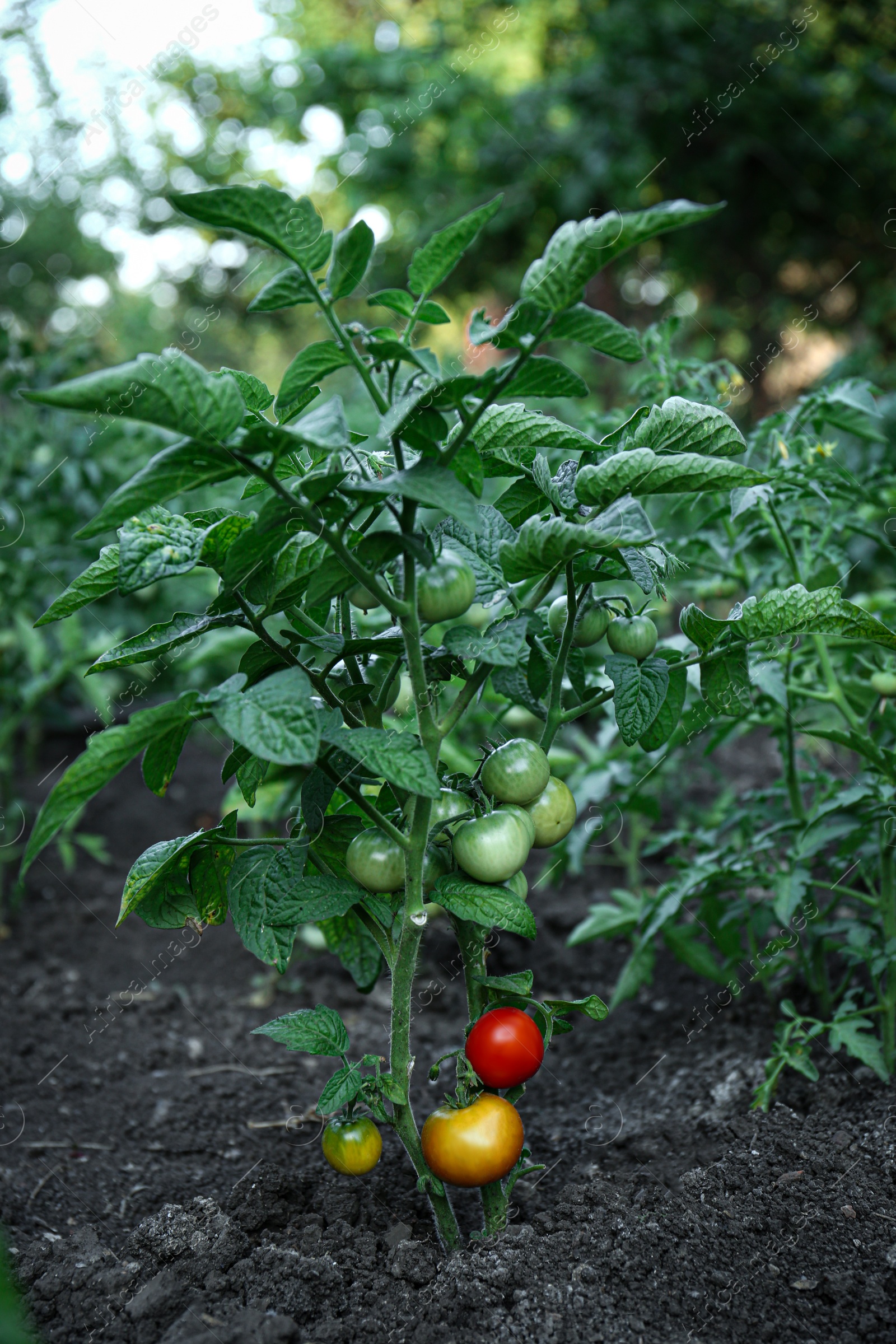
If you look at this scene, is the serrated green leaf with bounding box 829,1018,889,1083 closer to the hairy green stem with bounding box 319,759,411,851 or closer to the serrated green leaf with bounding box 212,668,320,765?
the hairy green stem with bounding box 319,759,411,851

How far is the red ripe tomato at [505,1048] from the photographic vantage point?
3.72ft

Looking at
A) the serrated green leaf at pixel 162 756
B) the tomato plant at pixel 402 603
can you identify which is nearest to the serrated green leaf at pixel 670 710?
the tomato plant at pixel 402 603

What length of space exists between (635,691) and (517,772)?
0.57ft

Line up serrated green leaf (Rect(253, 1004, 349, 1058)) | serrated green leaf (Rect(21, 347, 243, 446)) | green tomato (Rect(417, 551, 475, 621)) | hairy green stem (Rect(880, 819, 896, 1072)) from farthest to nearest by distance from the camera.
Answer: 1. hairy green stem (Rect(880, 819, 896, 1072))
2. serrated green leaf (Rect(253, 1004, 349, 1058))
3. green tomato (Rect(417, 551, 475, 621))
4. serrated green leaf (Rect(21, 347, 243, 446))

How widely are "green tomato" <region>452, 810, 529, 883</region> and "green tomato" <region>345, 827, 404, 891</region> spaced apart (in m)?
0.07

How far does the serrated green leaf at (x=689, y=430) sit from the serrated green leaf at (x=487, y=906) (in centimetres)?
52

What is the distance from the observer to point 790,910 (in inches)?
56.4

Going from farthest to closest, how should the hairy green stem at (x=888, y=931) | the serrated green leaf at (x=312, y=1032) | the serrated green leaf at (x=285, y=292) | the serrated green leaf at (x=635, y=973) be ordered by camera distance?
the serrated green leaf at (x=635, y=973)
the hairy green stem at (x=888, y=931)
the serrated green leaf at (x=312, y=1032)
the serrated green leaf at (x=285, y=292)

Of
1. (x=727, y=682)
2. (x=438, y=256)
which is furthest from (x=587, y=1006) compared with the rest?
(x=438, y=256)

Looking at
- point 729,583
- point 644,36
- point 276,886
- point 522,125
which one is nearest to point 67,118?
point 522,125

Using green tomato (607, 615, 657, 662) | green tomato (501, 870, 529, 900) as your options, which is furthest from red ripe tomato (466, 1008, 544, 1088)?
green tomato (607, 615, 657, 662)

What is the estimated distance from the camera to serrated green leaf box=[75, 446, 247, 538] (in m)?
0.85

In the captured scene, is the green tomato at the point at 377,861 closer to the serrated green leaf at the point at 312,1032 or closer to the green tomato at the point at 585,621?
the serrated green leaf at the point at 312,1032

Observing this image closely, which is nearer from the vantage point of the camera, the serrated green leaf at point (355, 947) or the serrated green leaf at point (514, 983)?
the serrated green leaf at point (514, 983)
